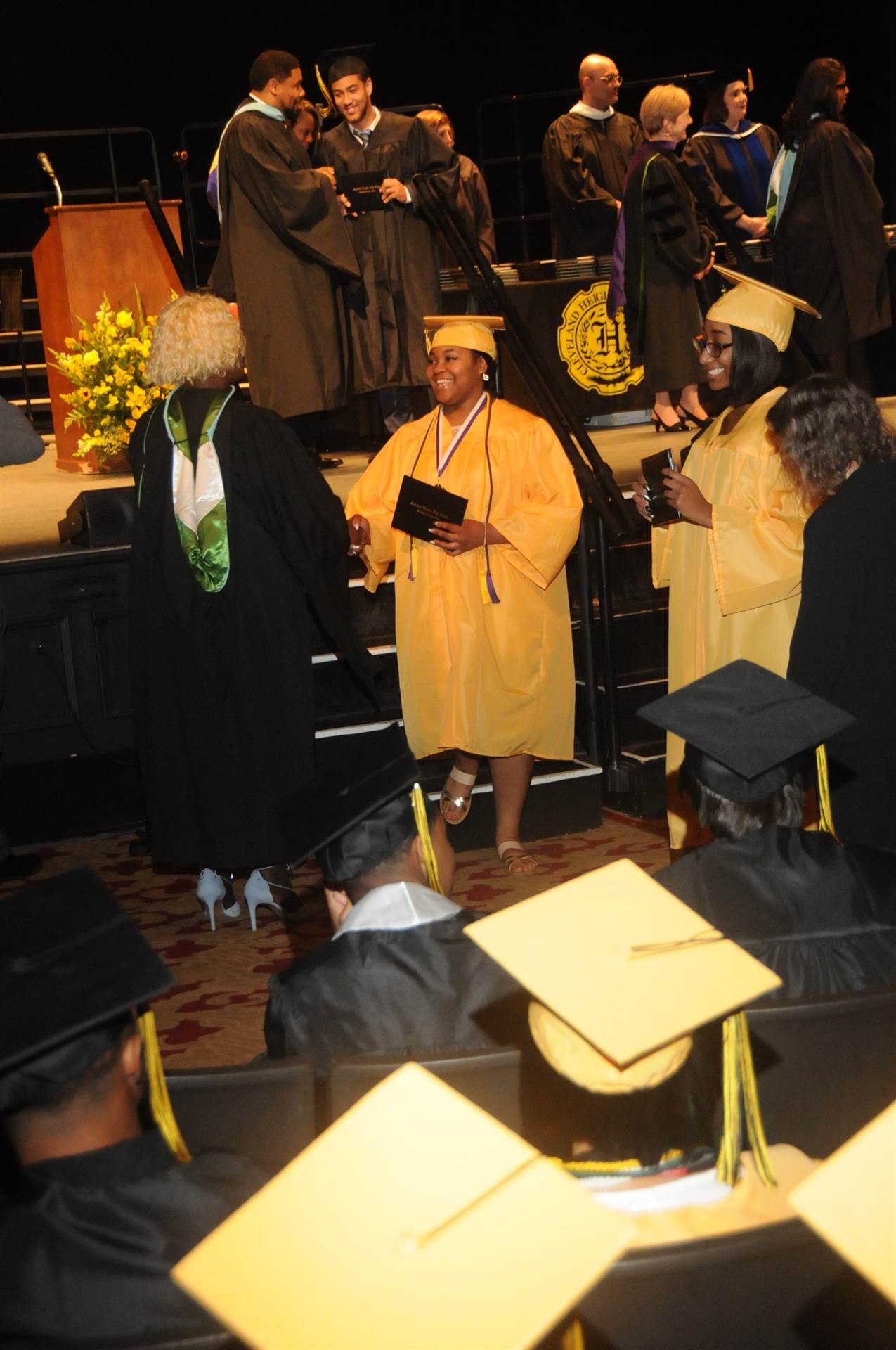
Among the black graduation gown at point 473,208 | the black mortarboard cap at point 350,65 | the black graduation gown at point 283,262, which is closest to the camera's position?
the black graduation gown at point 283,262

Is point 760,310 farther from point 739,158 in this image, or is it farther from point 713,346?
point 739,158

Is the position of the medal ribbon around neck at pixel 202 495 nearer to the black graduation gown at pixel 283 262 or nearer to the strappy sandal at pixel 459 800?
the strappy sandal at pixel 459 800

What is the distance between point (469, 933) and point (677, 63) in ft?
38.3

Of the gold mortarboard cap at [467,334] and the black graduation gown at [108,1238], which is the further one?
the gold mortarboard cap at [467,334]

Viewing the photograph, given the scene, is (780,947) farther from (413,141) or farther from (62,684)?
(413,141)

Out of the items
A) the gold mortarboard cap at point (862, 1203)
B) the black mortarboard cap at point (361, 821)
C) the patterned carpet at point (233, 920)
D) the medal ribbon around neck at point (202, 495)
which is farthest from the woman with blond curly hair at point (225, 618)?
the gold mortarboard cap at point (862, 1203)

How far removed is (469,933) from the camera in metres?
1.86

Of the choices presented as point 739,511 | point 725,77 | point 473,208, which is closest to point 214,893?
point 739,511

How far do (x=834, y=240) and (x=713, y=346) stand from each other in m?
3.78

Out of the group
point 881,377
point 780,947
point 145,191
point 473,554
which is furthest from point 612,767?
point 881,377

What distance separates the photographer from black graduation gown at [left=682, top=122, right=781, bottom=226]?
9.00 meters

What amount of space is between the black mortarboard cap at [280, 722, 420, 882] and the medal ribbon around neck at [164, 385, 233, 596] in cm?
193

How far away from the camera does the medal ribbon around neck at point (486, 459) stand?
4.81 m

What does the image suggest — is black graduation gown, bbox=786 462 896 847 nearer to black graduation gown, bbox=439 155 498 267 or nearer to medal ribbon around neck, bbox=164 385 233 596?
medal ribbon around neck, bbox=164 385 233 596
